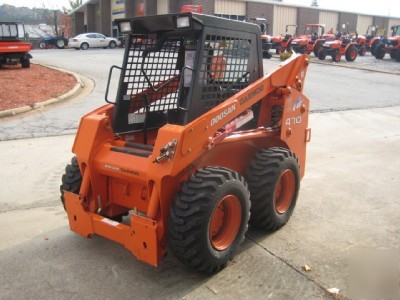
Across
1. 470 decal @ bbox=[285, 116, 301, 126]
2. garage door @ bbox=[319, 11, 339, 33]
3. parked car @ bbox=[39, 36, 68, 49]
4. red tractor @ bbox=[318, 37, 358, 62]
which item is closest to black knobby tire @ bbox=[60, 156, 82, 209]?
470 decal @ bbox=[285, 116, 301, 126]

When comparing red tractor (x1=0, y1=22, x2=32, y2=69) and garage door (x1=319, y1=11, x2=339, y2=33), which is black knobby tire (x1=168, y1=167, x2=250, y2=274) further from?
garage door (x1=319, y1=11, x2=339, y2=33)

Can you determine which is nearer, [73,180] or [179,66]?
[73,180]

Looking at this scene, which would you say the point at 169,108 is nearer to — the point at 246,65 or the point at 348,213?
the point at 246,65

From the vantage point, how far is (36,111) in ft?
33.5

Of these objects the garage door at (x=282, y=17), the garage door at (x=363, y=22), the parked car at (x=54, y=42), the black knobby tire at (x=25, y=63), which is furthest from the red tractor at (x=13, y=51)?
the garage door at (x=363, y=22)

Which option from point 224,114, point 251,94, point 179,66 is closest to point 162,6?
point 179,66

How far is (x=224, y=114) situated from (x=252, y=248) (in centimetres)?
125

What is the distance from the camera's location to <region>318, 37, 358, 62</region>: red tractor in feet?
86.0

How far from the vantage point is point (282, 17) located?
42.9 metres

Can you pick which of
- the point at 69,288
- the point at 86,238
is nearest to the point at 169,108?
the point at 86,238

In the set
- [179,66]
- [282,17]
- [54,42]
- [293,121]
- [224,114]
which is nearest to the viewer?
[224,114]

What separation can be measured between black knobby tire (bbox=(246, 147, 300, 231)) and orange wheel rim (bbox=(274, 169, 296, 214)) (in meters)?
0.01

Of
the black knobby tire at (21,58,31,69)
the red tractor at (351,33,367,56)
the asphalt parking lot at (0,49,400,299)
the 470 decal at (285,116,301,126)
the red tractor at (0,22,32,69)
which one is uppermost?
the red tractor at (351,33,367,56)

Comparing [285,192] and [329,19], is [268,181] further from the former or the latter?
[329,19]
